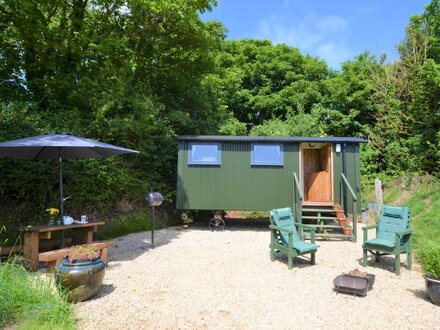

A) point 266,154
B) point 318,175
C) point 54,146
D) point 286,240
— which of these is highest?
point 266,154

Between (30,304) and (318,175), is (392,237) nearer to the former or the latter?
(318,175)

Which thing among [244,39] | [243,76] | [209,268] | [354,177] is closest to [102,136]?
[209,268]

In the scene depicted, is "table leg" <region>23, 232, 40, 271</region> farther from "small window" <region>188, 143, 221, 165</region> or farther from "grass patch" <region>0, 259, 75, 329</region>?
"small window" <region>188, 143, 221, 165</region>

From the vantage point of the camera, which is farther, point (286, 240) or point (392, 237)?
point (286, 240)

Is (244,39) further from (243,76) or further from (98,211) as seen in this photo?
(98,211)

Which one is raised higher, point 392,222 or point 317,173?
point 317,173

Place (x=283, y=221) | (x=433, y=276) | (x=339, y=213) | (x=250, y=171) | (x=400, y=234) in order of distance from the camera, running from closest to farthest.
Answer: (x=433, y=276), (x=400, y=234), (x=283, y=221), (x=339, y=213), (x=250, y=171)

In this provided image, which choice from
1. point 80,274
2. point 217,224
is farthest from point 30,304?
point 217,224

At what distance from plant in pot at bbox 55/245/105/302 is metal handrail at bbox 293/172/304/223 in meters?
5.94

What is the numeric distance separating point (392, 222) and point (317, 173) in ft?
16.9

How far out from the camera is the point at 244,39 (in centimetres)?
2322

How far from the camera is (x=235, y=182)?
32.4ft

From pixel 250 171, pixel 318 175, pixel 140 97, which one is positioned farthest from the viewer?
pixel 140 97

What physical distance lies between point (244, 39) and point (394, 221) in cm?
2026
